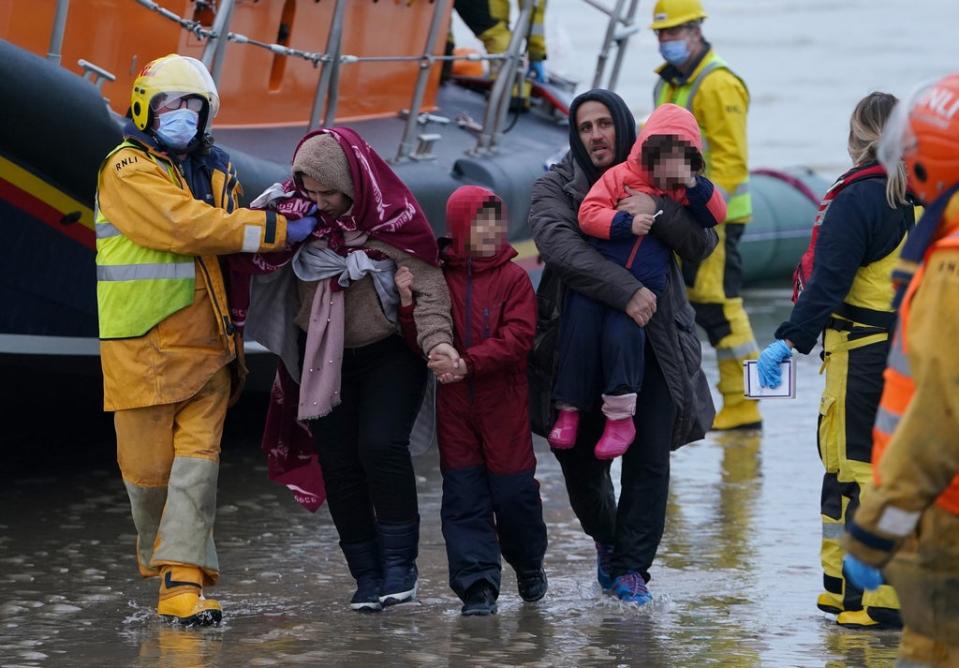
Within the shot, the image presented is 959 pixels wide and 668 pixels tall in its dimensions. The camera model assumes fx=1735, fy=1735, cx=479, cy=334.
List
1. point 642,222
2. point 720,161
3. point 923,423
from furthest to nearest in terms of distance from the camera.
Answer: point 720,161, point 642,222, point 923,423

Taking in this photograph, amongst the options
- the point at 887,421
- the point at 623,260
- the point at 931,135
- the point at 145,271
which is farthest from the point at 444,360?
the point at 931,135

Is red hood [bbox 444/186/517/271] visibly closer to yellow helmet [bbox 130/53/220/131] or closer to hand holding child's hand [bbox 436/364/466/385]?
hand holding child's hand [bbox 436/364/466/385]

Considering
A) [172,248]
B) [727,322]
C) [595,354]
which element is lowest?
[727,322]

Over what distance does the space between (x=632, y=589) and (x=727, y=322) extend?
3013mm

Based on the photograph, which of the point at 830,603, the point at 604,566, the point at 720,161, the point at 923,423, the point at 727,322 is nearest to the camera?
the point at 923,423

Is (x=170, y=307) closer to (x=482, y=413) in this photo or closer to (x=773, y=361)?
(x=482, y=413)

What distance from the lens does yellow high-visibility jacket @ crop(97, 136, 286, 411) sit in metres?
4.55

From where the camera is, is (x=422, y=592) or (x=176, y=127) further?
(x=422, y=592)

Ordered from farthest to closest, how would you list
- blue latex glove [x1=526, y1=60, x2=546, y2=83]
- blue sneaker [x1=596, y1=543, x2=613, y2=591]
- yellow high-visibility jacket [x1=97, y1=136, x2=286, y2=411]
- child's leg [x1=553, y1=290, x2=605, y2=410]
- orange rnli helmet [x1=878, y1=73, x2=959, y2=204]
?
1. blue latex glove [x1=526, y1=60, x2=546, y2=83]
2. blue sneaker [x1=596, y1=543, x2=613, y2=591]
3. child's leg [x1=553, y1=290, x2=605, y2=410]
4. yellow high-visibility jacket [x1=97, y1=136, x2=286, y2=411]
5. orange rnli helmet [x1=878, y1=73, x2=959, y2=204]

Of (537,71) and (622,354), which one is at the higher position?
(537,71)

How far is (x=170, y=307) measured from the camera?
4.62 metres

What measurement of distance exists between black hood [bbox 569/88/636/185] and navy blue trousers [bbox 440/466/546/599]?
0.88 metres

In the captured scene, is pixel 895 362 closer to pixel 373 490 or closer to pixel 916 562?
pixel 916 562

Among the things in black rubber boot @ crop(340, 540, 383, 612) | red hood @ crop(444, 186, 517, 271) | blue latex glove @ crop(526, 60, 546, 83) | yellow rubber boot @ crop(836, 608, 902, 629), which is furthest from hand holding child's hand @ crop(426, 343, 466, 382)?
blue latex glove @ crop(526, 60, 546, 83)
